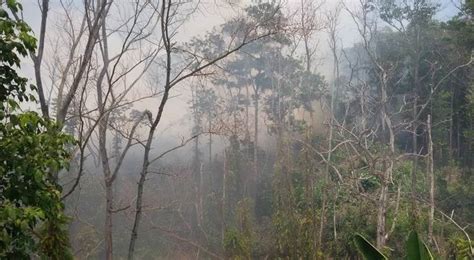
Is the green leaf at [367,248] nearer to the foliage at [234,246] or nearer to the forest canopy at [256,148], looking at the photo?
the forest canopy at [256,148]

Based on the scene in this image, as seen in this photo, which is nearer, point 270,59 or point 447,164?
point 447,164

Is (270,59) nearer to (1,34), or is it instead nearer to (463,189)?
(463,189)

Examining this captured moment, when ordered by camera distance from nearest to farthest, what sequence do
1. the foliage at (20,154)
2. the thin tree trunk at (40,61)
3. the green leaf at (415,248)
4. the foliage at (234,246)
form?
the green leaf at (415,248)
the foliage at (20,154)
the thin tree trunk at (40,61)
the foliage at (234,246)

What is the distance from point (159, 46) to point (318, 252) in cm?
419

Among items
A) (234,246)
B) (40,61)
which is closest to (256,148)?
(234,246)

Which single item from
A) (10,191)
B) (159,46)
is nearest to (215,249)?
(159,46)

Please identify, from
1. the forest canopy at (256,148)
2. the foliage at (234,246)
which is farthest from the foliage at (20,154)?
the foliage at (234,246)

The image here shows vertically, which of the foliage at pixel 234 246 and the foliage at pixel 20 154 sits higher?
the foliage at pixel 20 154

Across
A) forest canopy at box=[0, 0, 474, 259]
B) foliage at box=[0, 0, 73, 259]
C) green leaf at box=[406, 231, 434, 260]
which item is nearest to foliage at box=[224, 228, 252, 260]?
forest canopy at box=[0, 0, 474, 259]

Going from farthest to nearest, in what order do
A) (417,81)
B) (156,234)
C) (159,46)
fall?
1. (417,81)
2. (156,234)
3. (159,46)

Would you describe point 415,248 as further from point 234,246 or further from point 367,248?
point 234,246

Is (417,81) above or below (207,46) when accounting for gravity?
below

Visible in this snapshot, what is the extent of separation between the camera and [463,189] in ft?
42.1

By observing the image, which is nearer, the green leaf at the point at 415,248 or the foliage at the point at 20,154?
the green leaf at the point at 415,248
